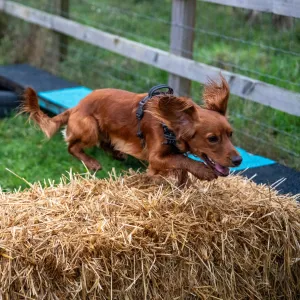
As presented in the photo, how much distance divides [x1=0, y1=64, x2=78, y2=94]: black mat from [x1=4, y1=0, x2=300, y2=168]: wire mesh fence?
0.45 metres

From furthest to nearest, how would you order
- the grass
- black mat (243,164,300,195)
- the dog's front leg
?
1. the grass
2. black mat (243,164,300,195)
3. the dog's front leg

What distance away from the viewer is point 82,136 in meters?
4.76

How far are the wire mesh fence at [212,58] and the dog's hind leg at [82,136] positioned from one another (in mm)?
→ 1636

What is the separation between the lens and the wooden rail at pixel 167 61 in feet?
17.2

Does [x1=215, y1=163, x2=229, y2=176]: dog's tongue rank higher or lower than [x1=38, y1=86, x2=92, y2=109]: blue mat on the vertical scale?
higher

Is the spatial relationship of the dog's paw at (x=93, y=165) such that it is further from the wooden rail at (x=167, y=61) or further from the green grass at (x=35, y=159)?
the wooden rail at (x=167, y=61)

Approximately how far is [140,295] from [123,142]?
1451mm

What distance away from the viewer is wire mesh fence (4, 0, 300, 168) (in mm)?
5961

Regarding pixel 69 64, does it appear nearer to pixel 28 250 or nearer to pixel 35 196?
pixel 35 196

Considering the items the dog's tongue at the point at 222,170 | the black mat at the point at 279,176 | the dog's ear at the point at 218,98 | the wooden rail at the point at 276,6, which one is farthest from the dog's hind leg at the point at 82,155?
the wooden rail at the point at 276,6

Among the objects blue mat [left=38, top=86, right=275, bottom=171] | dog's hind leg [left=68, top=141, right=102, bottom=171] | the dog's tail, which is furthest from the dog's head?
blue mat [left=38, top=86, right=275, bottom=171]

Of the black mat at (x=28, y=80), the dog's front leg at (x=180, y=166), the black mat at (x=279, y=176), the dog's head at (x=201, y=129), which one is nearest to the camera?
the dog's head at (x=201, y=129)

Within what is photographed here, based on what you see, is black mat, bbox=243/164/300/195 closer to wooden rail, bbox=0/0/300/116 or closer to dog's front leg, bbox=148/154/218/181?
wooden rail, bbox=0/0/300/116

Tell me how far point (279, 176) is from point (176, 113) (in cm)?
137
